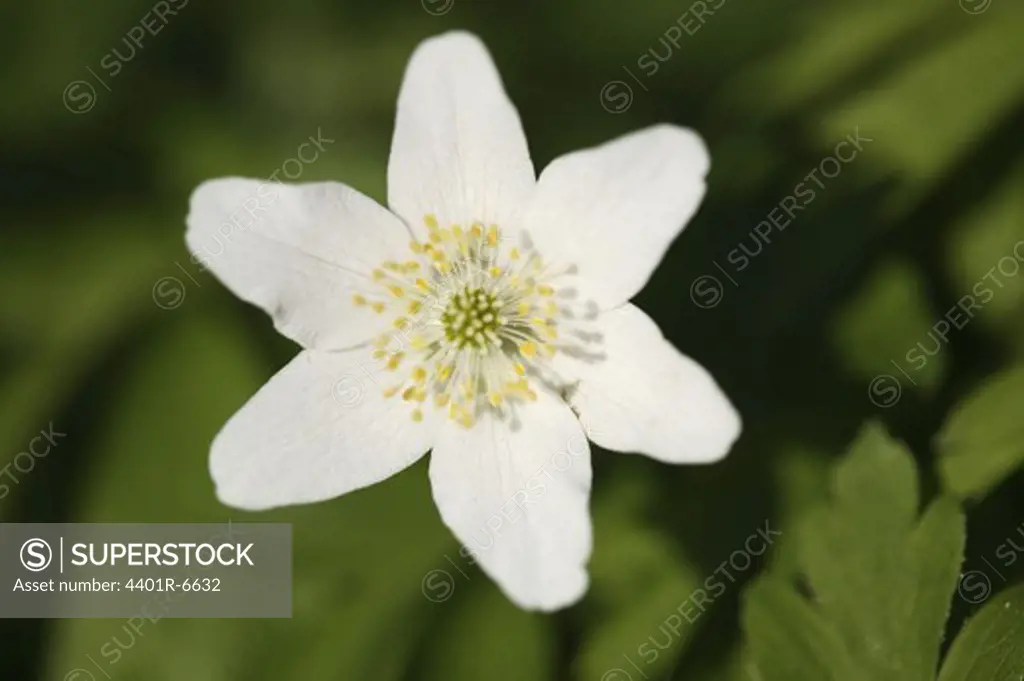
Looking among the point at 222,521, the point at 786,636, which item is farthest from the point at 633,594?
the point at 222,521

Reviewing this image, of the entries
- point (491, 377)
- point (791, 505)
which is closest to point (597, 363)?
point (491, 377)

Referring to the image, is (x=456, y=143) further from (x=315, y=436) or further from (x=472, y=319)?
(x=315, y=436)

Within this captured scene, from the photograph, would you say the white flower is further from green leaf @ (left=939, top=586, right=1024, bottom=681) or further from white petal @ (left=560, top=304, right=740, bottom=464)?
green leaf @ (left=939, top=586, right=1024, bottom=681)

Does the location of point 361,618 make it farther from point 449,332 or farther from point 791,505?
point 791,505

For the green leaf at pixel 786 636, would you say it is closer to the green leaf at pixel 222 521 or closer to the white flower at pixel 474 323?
the white flower at pixel 474 323

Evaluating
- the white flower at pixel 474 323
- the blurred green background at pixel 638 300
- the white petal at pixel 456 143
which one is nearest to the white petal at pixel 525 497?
the white flower at pixel 474 323
